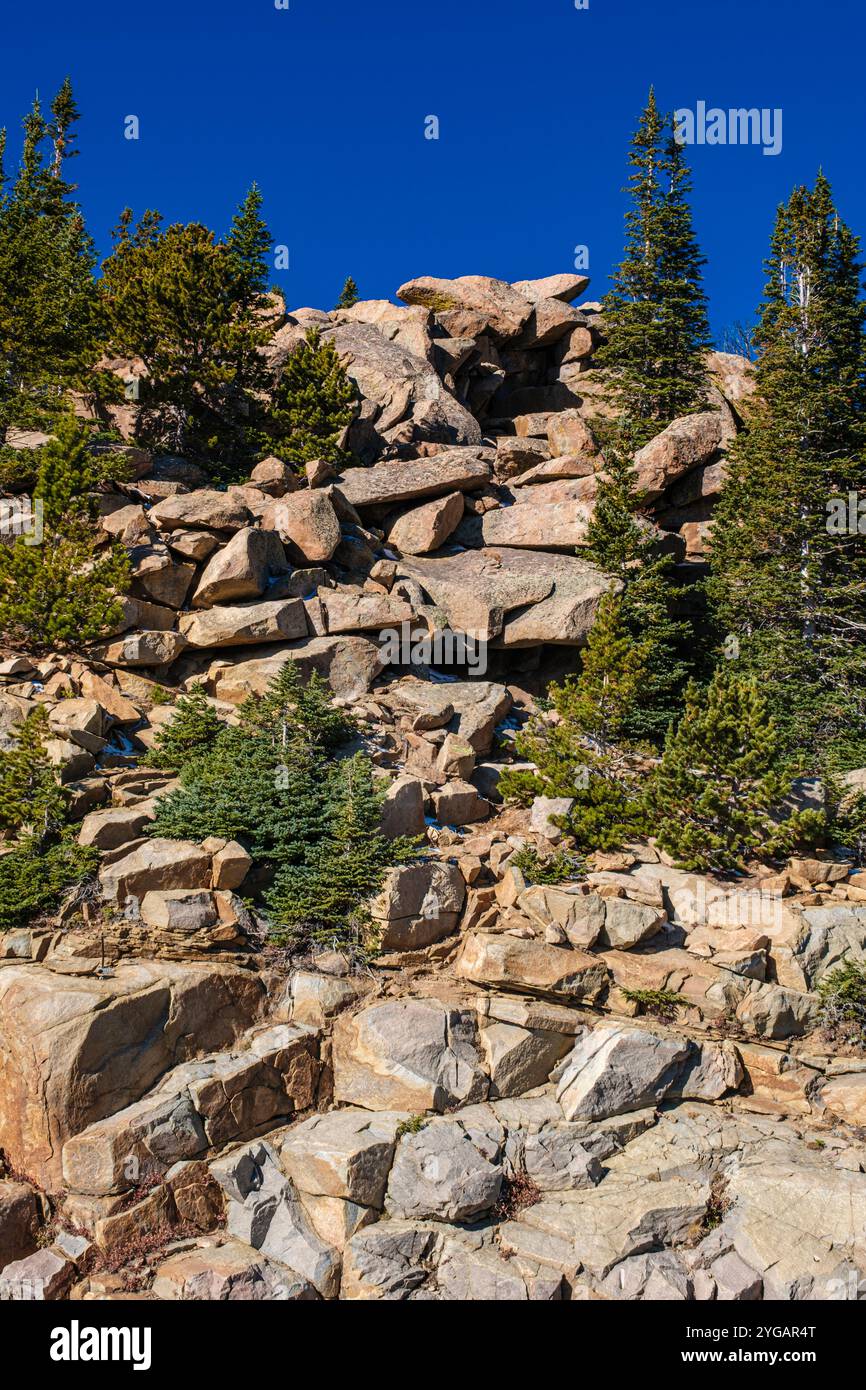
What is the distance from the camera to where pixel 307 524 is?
25172 millimetres

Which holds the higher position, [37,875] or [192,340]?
[192,340]

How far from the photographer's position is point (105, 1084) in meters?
13.2

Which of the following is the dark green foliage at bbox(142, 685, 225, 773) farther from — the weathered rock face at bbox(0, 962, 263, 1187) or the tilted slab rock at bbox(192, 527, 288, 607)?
the weathered rock face at bbox(0, 962, 263, 1187)

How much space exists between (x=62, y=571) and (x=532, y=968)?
14.2 m

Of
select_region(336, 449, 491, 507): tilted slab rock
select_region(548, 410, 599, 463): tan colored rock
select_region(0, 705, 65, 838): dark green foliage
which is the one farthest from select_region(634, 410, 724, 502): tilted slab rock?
select_region(0, 705, 65, 838): dark green foliage

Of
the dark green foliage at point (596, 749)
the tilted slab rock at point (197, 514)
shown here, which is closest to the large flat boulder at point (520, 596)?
the dark green foliage at point (596, 749)

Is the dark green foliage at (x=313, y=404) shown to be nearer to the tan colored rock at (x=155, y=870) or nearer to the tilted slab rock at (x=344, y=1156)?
the tan colored rock at (x=155, y=870)

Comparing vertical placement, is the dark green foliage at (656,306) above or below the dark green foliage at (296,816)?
above

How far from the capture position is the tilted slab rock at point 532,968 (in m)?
15.4

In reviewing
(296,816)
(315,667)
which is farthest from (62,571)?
(296,816)

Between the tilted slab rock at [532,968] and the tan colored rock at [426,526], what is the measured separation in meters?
15.3

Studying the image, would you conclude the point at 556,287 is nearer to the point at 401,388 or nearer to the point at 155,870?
the point at 401,388
